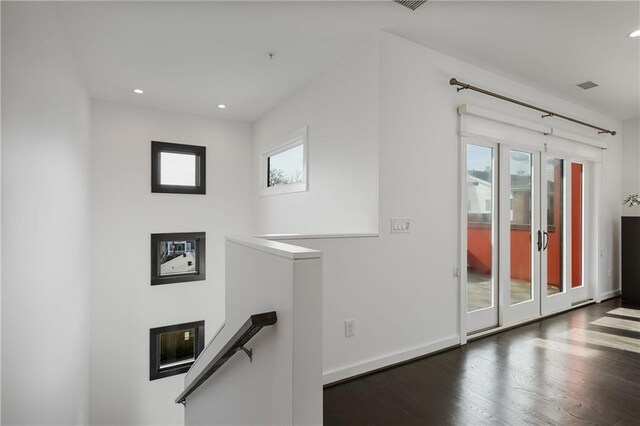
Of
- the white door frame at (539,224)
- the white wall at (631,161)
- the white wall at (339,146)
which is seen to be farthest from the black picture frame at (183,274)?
the white wall at (631,161)

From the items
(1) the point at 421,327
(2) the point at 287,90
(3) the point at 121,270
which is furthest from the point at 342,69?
(3) the point at 121,270

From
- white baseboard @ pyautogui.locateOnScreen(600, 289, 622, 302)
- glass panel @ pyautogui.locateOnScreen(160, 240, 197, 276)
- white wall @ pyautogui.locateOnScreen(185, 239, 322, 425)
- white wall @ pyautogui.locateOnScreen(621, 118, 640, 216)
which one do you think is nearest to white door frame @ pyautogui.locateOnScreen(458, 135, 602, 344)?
white baseboard @ pyautogui.locateOnScreen(600, 289, 622, 302)

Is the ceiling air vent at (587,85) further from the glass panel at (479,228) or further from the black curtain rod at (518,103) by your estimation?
the glass panel at (479,228)

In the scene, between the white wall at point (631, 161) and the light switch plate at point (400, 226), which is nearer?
the light switch plate at point (400, 226)

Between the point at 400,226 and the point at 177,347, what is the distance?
4.22 metres

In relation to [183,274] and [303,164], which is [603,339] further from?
[183,274]

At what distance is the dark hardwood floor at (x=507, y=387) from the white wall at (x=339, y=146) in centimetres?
124

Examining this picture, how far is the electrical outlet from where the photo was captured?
2.48 metres

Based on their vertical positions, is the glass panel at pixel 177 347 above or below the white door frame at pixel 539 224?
below

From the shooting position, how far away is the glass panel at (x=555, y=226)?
408 cm

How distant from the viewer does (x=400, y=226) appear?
2.76 meters

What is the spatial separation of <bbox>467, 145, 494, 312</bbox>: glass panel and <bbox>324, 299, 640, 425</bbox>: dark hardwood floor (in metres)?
0.48

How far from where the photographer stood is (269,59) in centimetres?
322

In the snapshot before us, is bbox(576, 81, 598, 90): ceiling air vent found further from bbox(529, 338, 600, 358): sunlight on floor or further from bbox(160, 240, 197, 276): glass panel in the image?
bbox(160, 240, 197, 276): glass panel
